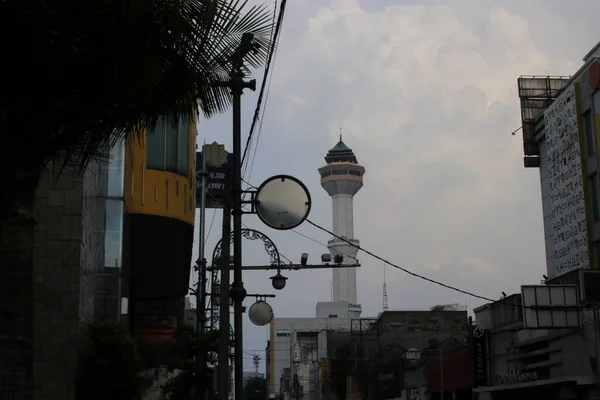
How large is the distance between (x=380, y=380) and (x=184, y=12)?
235 feet

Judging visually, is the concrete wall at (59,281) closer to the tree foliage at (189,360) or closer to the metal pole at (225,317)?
the metal pole at (225,317)

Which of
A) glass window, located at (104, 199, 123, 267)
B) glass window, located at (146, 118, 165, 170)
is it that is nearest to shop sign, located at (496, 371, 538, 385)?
glass window, located at (146, 118, 165, 170)

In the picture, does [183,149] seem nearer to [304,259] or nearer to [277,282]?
[304,259]

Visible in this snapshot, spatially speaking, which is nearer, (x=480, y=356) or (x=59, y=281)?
(x=59, y=281)

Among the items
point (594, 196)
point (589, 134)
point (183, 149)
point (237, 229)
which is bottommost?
point (237, 229)

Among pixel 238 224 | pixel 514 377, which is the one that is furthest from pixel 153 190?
pixel 238 224

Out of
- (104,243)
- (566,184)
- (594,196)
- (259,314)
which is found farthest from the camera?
(566,184)

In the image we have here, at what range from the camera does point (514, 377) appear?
110 ft

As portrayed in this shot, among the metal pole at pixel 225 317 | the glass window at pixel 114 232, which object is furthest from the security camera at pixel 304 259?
the metal pole at pixel 225 317

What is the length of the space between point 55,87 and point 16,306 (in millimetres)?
2117

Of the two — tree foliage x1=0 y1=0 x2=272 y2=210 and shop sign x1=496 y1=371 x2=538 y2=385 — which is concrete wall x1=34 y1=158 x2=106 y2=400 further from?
shop sign x1=496 y1=371 x2=538 y2=385

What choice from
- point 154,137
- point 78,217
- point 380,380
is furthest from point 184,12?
point 380,380

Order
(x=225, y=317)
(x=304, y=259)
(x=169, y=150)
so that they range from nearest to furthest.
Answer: (x=225, y=317), (x=304, y=259), (x=169, y=150)

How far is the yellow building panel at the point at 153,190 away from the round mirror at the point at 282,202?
15.9 metres
